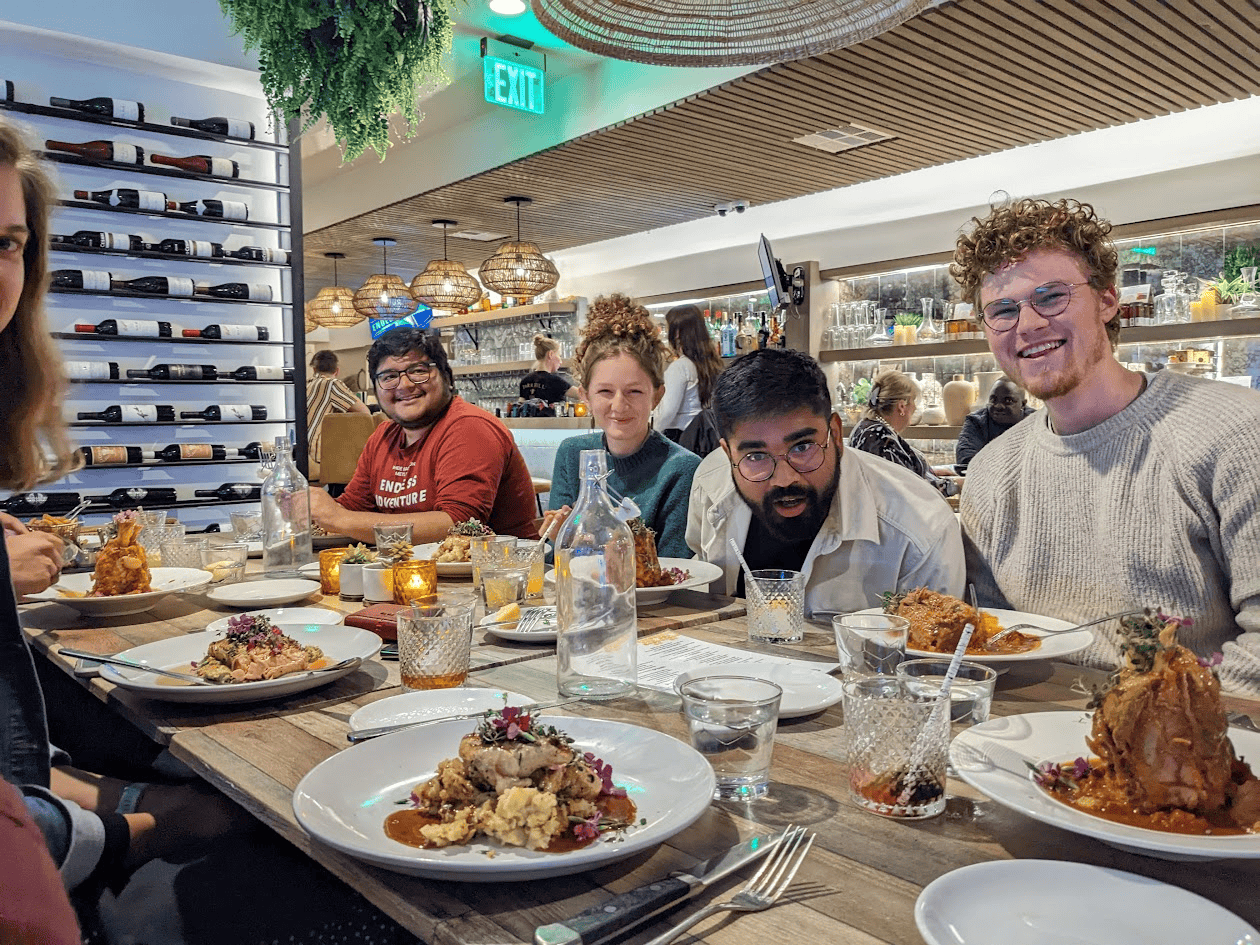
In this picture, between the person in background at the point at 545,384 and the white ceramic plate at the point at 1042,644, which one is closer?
the white ceramic plate at the point at 1042,644

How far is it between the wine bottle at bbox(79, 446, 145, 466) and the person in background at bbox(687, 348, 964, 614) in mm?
4374

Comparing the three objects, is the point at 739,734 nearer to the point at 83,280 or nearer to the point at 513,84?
the point at 83,280

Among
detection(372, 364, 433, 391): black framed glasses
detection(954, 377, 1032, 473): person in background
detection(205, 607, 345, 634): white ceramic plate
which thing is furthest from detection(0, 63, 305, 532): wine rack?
detection(954, 377, 1032, 473): person in background

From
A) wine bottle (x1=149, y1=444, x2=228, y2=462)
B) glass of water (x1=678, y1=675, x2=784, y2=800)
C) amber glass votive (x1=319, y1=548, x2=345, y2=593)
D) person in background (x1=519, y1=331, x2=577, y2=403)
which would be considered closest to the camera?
glass of water (x1=678, y1=675, x2=784, y2=800)

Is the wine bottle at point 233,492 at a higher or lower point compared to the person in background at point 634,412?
lower

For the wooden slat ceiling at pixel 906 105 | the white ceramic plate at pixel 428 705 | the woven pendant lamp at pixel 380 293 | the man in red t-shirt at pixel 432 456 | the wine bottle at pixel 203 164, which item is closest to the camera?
the white ceramic plate at pixel 428 705

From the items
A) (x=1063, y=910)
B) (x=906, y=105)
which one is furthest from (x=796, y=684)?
(x=906, y=105)

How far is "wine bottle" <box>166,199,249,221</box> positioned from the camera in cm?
532

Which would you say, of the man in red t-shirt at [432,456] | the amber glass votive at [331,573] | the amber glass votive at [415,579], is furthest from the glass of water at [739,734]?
the man in red t-shirt at [432,456]

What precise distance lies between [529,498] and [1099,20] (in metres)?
3.64

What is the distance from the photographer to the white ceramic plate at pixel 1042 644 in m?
1.41

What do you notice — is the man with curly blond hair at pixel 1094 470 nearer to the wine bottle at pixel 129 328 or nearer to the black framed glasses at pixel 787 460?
the black framed glasses at pixel 787 460

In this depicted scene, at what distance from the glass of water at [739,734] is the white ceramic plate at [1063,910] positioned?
0.31 metres

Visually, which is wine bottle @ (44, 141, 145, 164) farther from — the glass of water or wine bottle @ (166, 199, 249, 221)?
the glass of water
